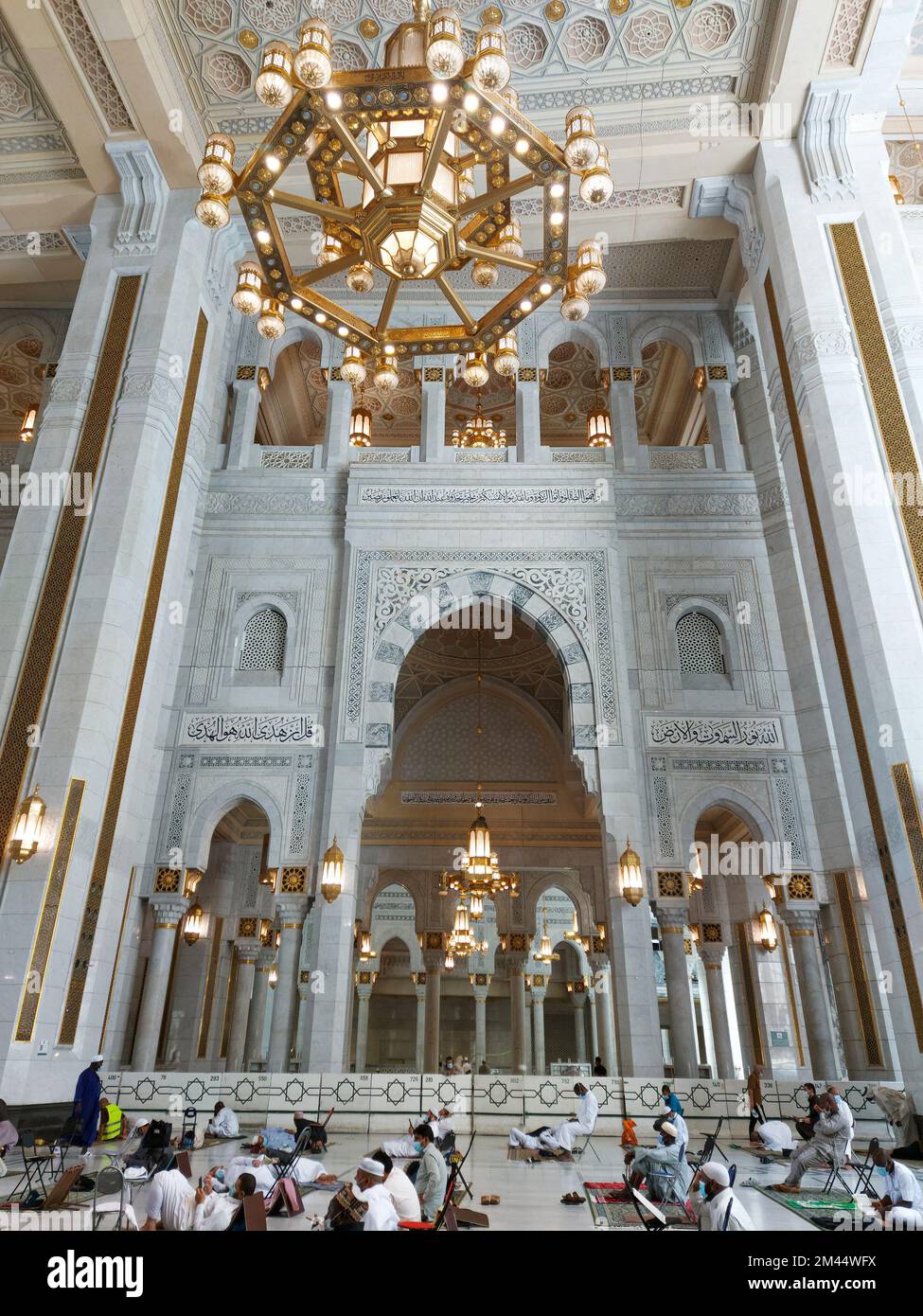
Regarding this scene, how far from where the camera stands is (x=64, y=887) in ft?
20.1

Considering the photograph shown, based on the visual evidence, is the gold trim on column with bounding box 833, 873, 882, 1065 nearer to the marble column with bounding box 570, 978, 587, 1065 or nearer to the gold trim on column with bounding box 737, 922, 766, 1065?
the gold trim on column with bounding box 737, 922, 766, 1065

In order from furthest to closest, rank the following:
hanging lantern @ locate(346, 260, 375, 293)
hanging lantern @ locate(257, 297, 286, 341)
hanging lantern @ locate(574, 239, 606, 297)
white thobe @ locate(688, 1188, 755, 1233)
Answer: hanging lantern @ locate(346, 260, 375, 293) < hanging lantern @ locate(257, 297, 286, 341) < hanging lantern @ locate(574, 239, 606, 297) < white thobe @ locate(688, 1188, 755, 1233)

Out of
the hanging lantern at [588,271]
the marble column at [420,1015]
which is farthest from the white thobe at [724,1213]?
the marble column at [420,1015]

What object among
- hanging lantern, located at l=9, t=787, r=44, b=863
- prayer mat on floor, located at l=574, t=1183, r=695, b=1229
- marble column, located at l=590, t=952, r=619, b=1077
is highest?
hanging lantern, located at l=9, t=787, r=44, b=863

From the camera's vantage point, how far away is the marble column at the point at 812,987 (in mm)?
7734

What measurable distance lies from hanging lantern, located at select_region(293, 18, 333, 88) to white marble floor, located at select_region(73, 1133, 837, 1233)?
490 cm

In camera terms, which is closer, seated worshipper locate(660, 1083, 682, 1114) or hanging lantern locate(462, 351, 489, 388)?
hanging lantern locate(462, 351, 489, 388)

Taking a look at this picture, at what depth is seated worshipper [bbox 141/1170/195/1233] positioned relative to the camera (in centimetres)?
329

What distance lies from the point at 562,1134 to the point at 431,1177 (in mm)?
2416

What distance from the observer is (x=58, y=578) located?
7.11 metres

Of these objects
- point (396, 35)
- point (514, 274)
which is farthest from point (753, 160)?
point (396, 35)

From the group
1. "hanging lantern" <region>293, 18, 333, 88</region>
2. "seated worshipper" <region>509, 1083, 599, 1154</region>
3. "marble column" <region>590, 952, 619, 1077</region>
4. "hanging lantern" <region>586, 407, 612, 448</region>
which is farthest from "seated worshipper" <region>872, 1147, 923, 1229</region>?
"hanging lantern" <region>586, 407, 612, 448</region>

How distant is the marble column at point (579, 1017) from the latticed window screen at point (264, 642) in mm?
10239
